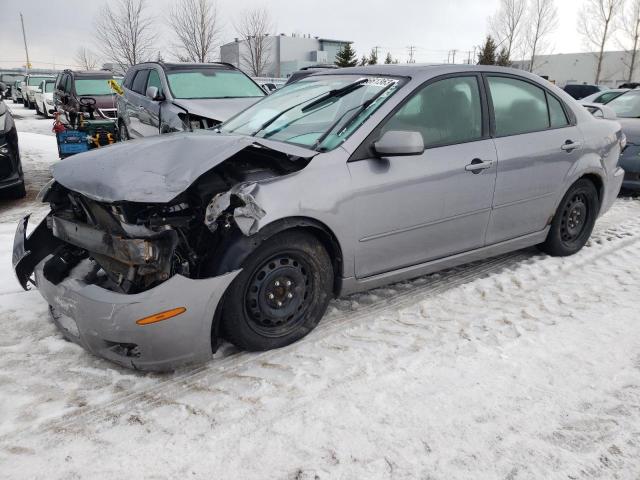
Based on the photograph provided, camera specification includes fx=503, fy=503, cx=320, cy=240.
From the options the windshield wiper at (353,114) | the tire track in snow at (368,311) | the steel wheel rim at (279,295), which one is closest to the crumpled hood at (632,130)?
the tire track in snow at (368,311)

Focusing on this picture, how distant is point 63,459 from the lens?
2.16m

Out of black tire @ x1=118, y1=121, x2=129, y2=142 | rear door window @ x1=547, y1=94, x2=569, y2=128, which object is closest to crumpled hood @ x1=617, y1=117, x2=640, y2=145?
rear door window @ x1=547, y1=94, x2=569, y2=128

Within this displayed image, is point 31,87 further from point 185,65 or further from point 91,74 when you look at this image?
point 185,65

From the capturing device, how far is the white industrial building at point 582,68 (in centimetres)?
4438

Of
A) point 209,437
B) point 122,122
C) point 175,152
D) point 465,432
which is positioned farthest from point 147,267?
point 122,122

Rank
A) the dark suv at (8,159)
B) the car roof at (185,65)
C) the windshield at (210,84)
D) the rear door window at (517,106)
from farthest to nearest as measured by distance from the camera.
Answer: the car roof at (185,65) < the windshield at (210,84) < the dark suv at (8,159) < the rear door window at (517,106)

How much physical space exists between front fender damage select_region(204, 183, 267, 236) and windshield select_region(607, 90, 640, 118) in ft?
26.1

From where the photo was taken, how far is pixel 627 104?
28.2 ft

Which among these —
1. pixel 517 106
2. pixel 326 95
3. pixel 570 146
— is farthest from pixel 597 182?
pixel 326 95

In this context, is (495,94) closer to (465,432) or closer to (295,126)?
(295,126)

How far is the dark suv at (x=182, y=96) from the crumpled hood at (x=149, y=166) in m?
3.79

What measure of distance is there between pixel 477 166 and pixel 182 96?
5456 millimetres

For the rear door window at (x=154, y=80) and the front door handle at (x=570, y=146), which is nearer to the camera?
the front door handle at (x=570, y=146)

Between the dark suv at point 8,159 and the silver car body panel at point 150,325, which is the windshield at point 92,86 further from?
the silver car body panel at point 150,325
